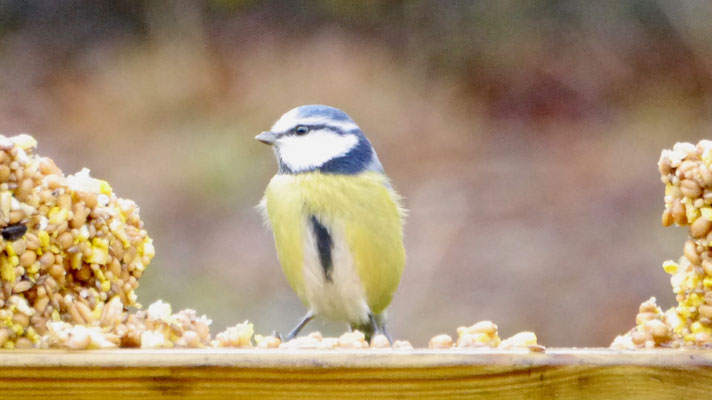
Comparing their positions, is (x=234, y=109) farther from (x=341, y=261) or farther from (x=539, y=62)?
(x=341, y=261)

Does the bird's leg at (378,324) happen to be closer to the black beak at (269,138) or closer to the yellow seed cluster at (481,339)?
the black beak at (269,138)

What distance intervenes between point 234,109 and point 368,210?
1821 mm

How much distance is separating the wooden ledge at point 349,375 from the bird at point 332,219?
2.73ft

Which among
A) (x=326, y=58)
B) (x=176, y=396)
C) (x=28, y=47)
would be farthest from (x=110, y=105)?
(x=176, y=396)

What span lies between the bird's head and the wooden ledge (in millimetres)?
936

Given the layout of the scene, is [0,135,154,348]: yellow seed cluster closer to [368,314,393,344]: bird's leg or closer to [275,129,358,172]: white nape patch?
[275,129,358,172]: white nape patch

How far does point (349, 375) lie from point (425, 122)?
269 centimetres

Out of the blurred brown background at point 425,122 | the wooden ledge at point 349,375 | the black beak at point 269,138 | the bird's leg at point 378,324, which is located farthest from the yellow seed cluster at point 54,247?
the blurred brown background at point 425,122

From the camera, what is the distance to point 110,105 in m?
3.75

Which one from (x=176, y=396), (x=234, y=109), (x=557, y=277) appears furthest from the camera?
(x=234, y=109)

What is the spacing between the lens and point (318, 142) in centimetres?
204

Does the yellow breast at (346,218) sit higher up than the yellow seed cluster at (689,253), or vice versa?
the yellow breast at (346,218)

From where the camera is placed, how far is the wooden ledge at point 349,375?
3.59 ft

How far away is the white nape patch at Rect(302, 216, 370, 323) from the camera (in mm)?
1967
